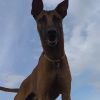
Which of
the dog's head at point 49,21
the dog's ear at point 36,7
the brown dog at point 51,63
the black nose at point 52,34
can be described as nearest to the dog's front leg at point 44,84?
the brown dog at point 51,63

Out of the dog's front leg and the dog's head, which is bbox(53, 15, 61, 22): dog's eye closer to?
the dog's head

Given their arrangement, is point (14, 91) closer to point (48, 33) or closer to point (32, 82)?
point (32, 82)

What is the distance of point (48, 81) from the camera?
10.6m

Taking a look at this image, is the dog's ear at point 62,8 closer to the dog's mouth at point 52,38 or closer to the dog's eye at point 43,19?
the dog's eye at point 43,19

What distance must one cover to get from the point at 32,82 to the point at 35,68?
0.36 m

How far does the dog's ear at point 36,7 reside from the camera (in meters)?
10.8

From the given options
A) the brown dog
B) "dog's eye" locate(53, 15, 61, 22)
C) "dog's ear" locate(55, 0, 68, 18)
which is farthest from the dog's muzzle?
"dog's ear" locate(55, 0, 68, 18)

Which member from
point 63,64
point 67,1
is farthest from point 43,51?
point 67,1

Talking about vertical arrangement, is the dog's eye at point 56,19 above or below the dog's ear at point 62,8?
below

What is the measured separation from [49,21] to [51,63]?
1.04 metres

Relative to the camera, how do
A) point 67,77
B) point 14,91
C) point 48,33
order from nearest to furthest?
point 48,33
point 67,77
point 14,91

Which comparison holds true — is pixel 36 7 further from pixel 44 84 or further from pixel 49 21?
pixel 44 84

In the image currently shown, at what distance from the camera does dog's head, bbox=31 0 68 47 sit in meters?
10.1

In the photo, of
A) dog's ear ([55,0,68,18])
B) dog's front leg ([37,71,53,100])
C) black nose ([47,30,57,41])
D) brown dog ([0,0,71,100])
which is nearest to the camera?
black nose ([47,30,57,41])
